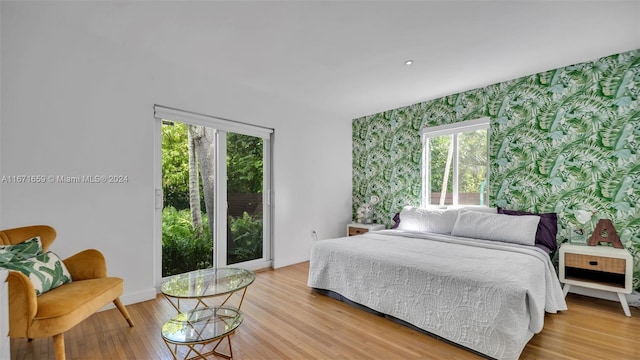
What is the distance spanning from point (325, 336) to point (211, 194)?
224 centimetres

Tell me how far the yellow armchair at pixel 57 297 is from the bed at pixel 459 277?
1899mm

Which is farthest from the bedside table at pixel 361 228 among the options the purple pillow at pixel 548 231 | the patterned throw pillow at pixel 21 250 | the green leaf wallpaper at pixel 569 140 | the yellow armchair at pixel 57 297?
the patterned throw pillow at pixel 21 250

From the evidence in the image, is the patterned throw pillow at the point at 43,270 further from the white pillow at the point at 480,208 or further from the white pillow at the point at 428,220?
the white pillow at the point at 480,208

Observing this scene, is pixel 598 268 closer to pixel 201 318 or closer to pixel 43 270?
pixel 201 318

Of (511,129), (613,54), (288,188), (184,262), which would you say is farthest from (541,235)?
(184,262)

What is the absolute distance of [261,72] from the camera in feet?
11.0

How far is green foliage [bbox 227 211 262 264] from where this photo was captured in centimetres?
384

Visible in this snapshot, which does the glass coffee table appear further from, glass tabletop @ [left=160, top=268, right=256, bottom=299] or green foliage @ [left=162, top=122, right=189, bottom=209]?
green foliage @ [left=162, top=122, right=189, bottom=209]

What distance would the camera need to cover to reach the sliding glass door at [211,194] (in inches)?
129

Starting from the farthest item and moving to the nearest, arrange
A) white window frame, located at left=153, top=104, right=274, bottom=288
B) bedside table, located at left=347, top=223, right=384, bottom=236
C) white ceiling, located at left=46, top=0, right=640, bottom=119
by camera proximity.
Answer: bedside table, located at left=347, top=223, right=384, bottom=236
white window frame, located at left=153, top=104, right=274, bottom=288
white ceiling, located at left=46, top=0, right=640, bottom=119

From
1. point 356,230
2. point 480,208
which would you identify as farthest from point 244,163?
point 480,208

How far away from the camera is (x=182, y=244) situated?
3404 millimetres

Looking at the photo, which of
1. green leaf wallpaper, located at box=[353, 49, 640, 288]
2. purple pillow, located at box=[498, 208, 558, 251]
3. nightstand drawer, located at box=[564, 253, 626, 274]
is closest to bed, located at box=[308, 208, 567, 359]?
purple pillow, located at box=[498, 208, 558, 251]

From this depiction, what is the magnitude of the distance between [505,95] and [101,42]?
4.44m
